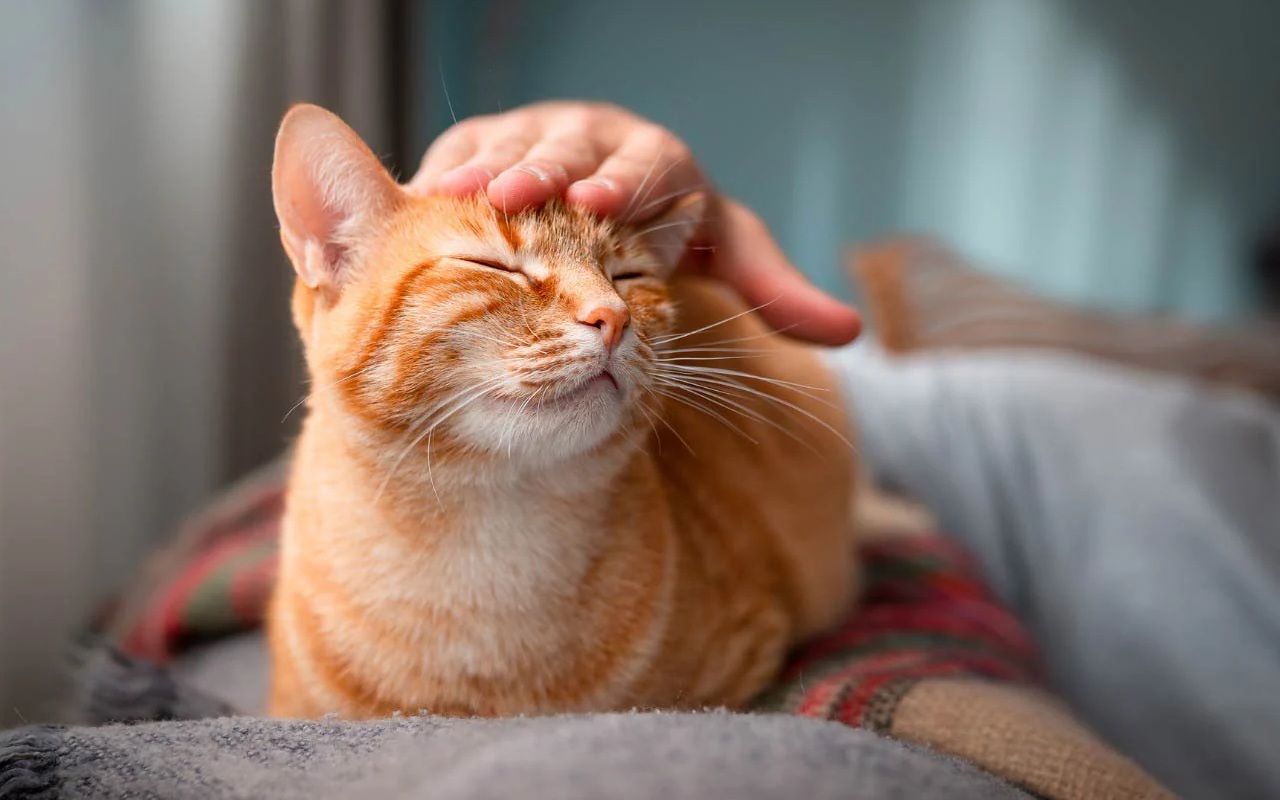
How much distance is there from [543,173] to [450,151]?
0.15 m

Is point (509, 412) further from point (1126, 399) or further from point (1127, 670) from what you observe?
point (1126, 399)

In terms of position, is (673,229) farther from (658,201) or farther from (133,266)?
(133,266)

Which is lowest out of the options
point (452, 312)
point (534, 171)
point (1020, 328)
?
point (1020, 328)

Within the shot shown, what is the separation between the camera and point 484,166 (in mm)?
704

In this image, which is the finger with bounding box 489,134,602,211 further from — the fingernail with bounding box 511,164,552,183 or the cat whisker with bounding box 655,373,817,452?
the cat whisker with bounding box 655,373,817,452

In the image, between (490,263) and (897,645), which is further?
(897,645)

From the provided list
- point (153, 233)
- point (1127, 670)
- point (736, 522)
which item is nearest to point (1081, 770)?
point (736, 522)

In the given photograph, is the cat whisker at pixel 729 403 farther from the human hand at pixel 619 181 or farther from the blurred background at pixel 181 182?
the blurred background at pixel 181 182

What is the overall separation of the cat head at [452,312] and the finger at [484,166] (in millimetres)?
13

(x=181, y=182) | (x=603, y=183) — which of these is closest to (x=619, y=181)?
(x=603, y=183)

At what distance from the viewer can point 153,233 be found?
1.48 m

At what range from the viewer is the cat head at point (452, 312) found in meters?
0.64

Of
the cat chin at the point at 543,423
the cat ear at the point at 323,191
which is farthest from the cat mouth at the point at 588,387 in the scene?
the cat ear at the point at 323,191

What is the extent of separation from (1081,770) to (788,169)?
2.32 metres
